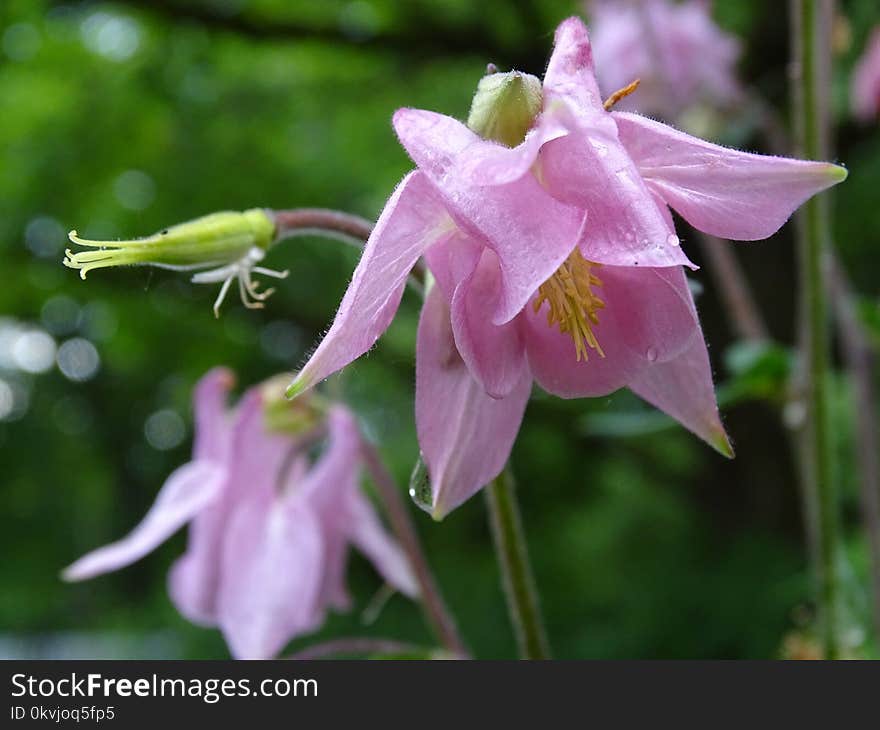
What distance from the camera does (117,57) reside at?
13.2ft

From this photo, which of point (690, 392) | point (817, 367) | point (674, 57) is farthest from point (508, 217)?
point (674, 57)

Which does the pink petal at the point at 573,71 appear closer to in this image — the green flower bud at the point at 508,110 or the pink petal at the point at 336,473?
the green flower bud at the point at 508,110

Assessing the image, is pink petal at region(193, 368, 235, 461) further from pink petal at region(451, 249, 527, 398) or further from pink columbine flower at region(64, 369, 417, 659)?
pink petal at region(451, 249, 527, 398)

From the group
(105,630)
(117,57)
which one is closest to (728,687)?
(117,57)

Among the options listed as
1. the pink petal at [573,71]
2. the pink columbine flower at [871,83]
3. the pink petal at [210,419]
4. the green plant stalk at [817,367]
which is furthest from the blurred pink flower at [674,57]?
the pink petal at [573,71]

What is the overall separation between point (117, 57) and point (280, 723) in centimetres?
383

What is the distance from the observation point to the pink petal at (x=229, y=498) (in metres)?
0.94

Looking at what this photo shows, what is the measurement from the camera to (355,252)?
3.75 m

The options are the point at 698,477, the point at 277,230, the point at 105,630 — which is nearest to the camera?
the point at 277,230

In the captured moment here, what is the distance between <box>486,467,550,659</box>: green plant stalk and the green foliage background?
2.10 meters

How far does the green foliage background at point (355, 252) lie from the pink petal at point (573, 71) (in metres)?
2.24

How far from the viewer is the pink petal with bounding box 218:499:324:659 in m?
0.86

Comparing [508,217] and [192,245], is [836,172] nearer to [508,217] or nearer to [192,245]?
[508,217]

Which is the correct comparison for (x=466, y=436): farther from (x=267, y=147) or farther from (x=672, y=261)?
(x=267, y=147)
